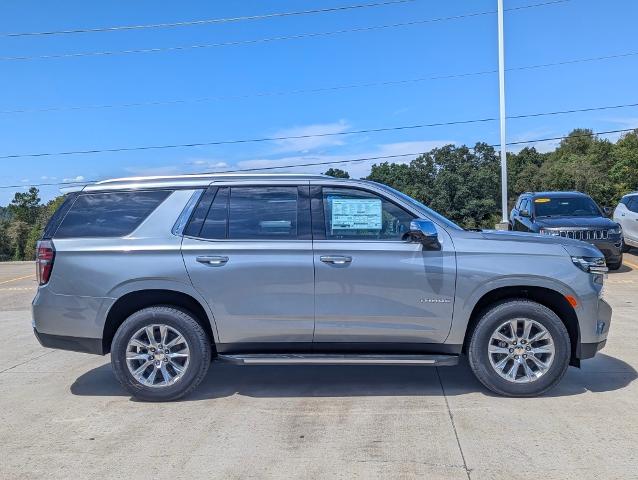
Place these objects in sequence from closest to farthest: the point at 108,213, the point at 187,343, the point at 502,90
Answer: the point at 187,343
the point at 108,213
the point at 502,90

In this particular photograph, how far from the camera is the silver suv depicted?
497 centimetres

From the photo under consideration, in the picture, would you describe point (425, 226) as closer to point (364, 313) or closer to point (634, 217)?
point (364, 313)

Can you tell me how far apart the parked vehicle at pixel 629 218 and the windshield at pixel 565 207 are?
182cm

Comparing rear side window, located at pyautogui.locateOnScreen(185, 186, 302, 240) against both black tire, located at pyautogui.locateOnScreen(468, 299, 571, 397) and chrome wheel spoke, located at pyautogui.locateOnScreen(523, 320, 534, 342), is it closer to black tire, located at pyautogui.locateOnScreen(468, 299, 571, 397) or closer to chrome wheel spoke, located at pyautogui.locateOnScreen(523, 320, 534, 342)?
black tire, located at pyautogui.locateOnScreen(468, 299, 571, 397)

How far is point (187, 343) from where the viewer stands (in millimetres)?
5094

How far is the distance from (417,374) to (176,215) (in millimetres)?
2807

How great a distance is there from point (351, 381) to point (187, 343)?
1.63 metres

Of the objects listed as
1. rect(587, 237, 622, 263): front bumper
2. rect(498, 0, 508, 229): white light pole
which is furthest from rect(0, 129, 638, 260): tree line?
rect(587, 237, 622, 263): front bumper

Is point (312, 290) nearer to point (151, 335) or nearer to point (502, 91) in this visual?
point (151, 335)

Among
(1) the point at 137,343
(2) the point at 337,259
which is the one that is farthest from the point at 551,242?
(1) the point at 137,343

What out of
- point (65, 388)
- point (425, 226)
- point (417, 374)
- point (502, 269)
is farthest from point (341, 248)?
point (65, 388)

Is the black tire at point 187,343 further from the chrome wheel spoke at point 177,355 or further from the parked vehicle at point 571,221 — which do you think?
the parked vehicle at point 571,221

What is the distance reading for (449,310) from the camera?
16.3 feet

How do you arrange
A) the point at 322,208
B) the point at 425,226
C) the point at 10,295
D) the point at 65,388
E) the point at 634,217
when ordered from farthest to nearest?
the point at 634,217 → the point at 10,295 → the point at 65,388 → the point at 322,208 → the point at 425,226
